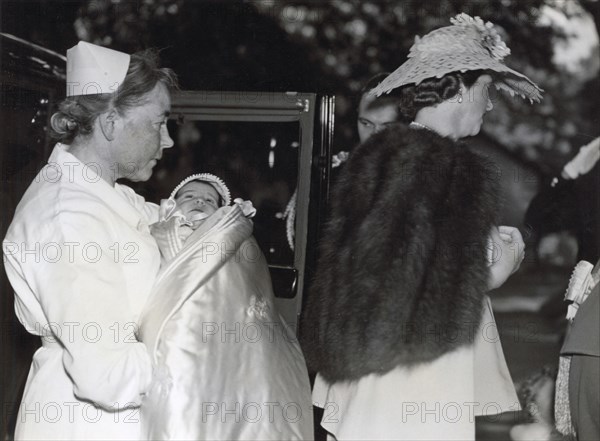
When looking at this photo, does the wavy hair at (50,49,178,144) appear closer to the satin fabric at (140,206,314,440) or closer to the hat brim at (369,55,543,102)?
the satin fabric at (140,206,314,440)

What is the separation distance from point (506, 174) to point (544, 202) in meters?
0.30

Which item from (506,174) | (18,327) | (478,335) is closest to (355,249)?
(478,335)

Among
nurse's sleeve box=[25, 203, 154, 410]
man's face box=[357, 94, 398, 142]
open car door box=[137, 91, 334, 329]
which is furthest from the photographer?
open car door box=[137, 91, 334, 329]

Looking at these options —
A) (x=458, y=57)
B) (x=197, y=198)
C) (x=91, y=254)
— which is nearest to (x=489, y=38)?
(x=458, y=57)

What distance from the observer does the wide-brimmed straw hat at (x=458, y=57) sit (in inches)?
84.0

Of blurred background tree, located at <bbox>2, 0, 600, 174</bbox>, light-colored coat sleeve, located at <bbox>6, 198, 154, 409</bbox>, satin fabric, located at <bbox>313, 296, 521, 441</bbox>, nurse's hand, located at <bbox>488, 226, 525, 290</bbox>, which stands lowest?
satin fabric, located at <bbox>313, 296, 521, 441</bbox>

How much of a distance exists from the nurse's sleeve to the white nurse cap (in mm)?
Result: 388

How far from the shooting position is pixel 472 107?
2148 millimetres

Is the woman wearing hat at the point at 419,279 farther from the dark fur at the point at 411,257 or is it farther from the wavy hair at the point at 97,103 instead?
the wavy hair at the point at 97,103

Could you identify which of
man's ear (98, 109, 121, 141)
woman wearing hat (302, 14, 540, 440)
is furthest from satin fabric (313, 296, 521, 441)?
man's ear (98, 109, 121, 141)

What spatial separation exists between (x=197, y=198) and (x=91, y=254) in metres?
0.72

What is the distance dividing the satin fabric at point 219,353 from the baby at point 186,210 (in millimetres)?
58

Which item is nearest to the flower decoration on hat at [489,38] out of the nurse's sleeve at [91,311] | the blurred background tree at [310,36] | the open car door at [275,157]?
the open car door at [275,157]

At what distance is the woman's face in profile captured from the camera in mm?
2137
